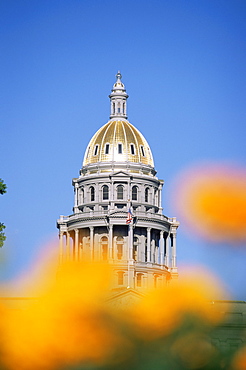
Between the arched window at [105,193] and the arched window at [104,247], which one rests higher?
the arched window at [105,193]

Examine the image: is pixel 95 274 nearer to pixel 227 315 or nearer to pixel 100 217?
pixel 227 315

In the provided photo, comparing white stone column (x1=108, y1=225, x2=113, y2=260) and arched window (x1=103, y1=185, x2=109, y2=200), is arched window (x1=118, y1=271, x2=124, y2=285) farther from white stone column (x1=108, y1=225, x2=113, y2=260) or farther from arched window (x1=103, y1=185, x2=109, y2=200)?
arched window (x1=103, y1=185, x2=109, y2=200)

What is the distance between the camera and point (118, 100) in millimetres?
160750

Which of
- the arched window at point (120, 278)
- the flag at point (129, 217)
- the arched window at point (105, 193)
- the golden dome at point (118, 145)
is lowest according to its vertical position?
the arched window at point (120, 278)

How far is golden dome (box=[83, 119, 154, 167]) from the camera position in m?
157

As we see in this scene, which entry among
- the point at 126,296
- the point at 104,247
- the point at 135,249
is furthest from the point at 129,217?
the point at 126,296

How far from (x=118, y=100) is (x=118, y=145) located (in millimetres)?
6999

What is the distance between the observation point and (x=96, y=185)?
15600 cm

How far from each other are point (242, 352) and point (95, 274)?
33.6 meters

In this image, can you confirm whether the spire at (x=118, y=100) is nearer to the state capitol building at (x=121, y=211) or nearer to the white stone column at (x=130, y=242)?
the state capitol building at (x=121, y=211)

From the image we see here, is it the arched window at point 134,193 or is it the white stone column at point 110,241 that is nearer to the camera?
the white stone column at point 110,241

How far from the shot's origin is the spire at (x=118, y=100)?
524 feet

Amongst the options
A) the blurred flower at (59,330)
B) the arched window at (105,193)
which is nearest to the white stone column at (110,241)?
the arched window at (105,193)

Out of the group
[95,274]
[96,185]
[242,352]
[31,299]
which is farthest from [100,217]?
[242,352]
